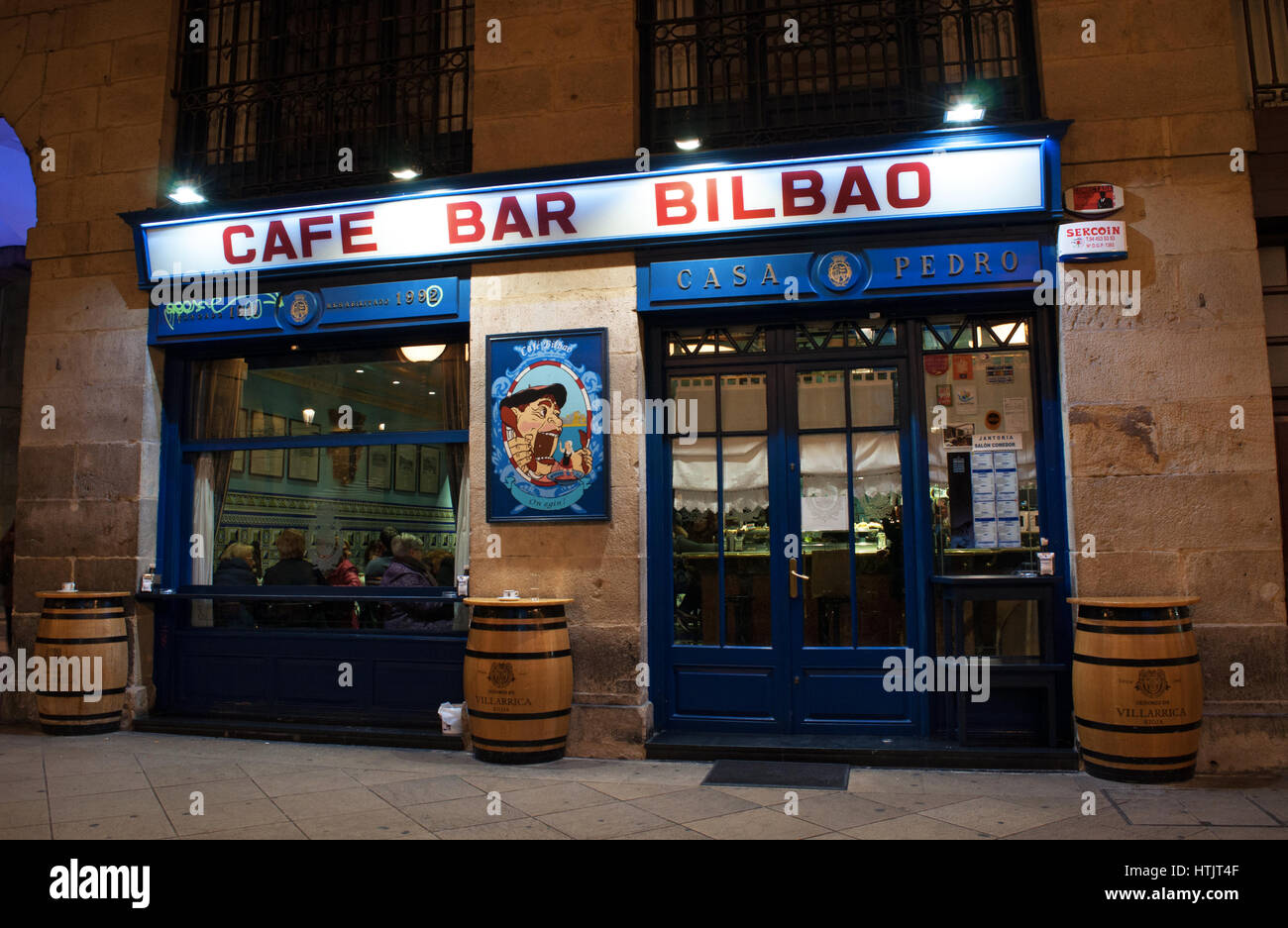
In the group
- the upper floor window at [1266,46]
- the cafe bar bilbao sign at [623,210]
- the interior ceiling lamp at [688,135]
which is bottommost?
the cafe bar bilbao sign at [623,210]

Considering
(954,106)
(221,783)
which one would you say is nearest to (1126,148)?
(954,106)

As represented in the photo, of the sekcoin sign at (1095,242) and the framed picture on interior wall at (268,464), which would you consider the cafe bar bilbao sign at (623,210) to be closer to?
the sekcoin sign at (1095,242)

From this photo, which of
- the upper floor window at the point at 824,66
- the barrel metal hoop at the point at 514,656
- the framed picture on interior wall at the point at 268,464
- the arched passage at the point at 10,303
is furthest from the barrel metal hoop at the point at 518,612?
the arched passage at the point at 10,303

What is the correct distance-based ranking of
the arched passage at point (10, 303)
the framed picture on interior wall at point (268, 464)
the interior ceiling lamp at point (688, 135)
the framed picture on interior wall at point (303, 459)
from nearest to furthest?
the interior ceiling lamp at point (688, 135), the framed picture on interior wall at point (303, 459), the framed picture on interior wall at point (268, 464), the arched passage at point (10, 303)

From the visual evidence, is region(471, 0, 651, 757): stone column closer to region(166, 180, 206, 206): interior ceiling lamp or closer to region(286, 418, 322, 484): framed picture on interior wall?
region(286, 418, 322, 484): framed picture on interior wall

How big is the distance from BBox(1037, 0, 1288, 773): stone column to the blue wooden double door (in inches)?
44.1

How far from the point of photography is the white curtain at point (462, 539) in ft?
22.1

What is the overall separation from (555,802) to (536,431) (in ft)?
8.10

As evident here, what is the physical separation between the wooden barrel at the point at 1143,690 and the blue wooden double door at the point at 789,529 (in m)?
1.16

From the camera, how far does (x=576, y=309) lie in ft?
21.0

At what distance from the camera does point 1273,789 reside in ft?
16.4

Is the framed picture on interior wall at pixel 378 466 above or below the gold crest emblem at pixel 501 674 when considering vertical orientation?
above

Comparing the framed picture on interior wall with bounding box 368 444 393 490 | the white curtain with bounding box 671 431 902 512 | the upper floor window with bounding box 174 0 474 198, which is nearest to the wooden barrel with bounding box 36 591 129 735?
the framed picture on interior wall with bounding box 368 444 393 490

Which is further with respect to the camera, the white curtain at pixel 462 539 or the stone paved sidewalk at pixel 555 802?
the white curtain at pixel 462 539
